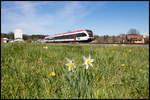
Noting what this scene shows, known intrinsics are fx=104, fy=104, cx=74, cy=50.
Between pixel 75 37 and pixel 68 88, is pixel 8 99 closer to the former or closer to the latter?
pixel 68 88

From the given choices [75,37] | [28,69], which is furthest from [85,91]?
[75,37]

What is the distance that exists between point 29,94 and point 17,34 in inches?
1214

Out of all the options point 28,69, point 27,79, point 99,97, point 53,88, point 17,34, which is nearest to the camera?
point 99,97

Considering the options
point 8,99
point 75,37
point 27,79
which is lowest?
point 8,99

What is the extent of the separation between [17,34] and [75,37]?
1612cm

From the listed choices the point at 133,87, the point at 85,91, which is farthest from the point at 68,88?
the point at 133,87

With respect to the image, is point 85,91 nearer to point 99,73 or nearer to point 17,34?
point 99,73

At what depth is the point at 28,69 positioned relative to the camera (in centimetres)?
189

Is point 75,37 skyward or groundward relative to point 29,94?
skyward

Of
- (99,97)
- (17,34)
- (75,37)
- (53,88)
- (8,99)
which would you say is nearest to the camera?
(99,97)

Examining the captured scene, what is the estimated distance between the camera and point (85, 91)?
1084mm

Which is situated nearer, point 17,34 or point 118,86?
point 118,86

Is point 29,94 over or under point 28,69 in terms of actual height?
under

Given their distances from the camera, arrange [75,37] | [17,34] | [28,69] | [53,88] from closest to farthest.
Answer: [53,88]
[28,69]
[75,37]
[17,34]
